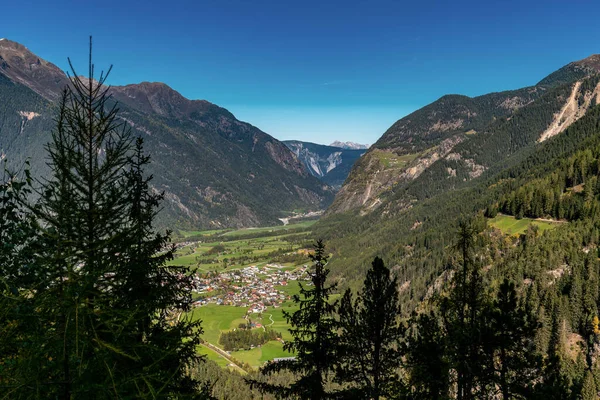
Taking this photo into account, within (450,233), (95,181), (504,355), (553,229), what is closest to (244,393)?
(504,355)

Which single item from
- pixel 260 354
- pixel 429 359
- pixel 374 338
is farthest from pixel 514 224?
pixel 374 338

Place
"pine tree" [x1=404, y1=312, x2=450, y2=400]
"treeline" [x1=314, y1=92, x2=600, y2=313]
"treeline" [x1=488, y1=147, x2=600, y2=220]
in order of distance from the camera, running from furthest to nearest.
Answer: "treeline" [x1=314, y1=92, x2=600, y2=313]
"treeline" [x1=488, y1=147, x2=600, y2=220]
"pine tree" [x1=404, y1=312, x2=450, y2=400]

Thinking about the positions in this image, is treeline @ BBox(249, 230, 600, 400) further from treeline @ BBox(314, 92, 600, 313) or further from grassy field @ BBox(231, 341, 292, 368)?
treeline @ BBox(314, 92, 600, 313)

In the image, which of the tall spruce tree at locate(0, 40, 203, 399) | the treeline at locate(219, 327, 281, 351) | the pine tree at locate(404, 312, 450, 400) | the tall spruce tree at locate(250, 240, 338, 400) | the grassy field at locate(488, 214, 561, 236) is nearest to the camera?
the tall spruce tree at locate(0, 40, 203, 399)

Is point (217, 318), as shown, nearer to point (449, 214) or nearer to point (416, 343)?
point (449, 214)

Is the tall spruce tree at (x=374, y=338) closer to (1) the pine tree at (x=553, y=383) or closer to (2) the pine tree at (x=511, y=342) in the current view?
(2) the pine tree at (x=511, y=342)

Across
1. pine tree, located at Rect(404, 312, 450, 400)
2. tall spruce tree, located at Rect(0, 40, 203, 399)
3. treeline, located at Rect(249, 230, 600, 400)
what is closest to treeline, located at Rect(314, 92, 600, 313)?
pine tree, located at Rect(404, 312, 450, 400)
